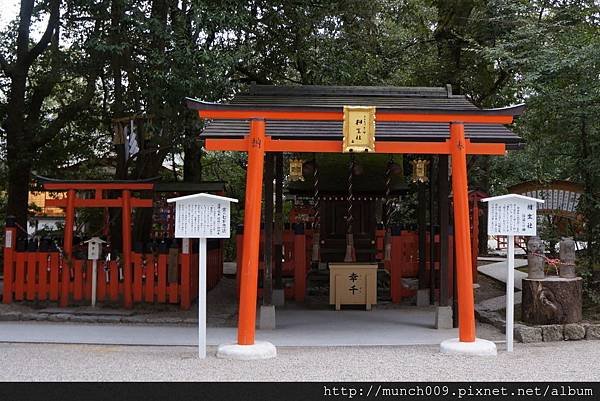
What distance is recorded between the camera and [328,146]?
27.3 feet

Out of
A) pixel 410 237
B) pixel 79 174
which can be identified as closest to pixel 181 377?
pixel 410 237

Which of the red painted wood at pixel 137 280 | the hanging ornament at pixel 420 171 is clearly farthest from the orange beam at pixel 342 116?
the red painted wood at pixel 137 280

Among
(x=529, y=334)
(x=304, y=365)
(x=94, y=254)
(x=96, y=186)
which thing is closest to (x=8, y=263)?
(x=94, y=254)

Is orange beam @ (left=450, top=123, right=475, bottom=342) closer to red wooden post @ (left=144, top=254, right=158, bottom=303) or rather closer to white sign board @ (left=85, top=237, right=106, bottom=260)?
red wooden post @ (left=144, top=254, right=158, bottom=303)

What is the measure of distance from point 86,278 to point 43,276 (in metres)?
0.77

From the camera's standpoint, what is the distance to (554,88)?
1104cm

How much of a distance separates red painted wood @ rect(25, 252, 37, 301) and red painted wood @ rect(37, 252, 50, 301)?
9cm

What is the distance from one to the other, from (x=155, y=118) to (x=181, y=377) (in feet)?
21.8

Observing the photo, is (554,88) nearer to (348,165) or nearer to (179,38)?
(348,165)

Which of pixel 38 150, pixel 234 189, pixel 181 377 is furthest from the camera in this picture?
pixel 234 189

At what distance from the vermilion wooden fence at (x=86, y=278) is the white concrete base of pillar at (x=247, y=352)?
3.99m

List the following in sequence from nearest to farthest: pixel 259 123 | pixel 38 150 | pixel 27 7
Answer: pixel 259 123 → pixel 27 7 → pixel 38 150

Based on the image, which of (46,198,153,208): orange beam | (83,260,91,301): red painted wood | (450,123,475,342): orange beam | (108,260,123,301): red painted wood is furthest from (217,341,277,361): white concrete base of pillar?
(83,260,91,301): red painted wood

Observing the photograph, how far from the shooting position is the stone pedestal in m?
9.34
